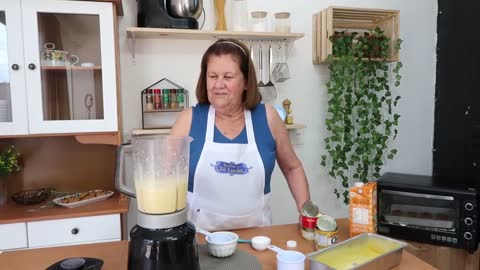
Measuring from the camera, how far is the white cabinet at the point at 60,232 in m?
1.77

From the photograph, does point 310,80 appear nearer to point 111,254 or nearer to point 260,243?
point 260,243

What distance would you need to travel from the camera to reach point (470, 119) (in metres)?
2.37

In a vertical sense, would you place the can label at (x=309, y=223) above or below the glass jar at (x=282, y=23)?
below

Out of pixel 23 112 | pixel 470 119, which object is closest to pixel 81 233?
pixel 23 112

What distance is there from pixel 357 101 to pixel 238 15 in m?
0.92

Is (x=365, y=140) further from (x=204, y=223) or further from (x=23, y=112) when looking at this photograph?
(x=23, y=112)

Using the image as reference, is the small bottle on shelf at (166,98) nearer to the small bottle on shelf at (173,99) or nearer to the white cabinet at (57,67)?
the small bottle on shelf at (173,99)

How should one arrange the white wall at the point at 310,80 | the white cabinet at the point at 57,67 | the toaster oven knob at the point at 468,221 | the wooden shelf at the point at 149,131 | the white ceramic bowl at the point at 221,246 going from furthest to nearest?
the white wall at the point at 310,80 < the wooden shelf at the point at 149,131 < the white cabinet at the point at 57,67 < the toaster oven knob at the point at 468,221 < the white ceramic bowl at the point at 221,246

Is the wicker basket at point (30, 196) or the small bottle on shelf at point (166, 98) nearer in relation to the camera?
the wicker basket at point (30, 196)

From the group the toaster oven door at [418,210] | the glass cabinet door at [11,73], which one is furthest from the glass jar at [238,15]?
the toaster oven door at [418,210]

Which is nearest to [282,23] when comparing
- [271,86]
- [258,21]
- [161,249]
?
[258,21]

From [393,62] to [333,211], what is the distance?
111 cm

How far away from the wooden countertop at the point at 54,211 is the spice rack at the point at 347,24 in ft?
4.88

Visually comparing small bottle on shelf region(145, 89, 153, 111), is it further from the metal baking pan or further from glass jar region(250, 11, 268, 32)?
the metal baking pan
